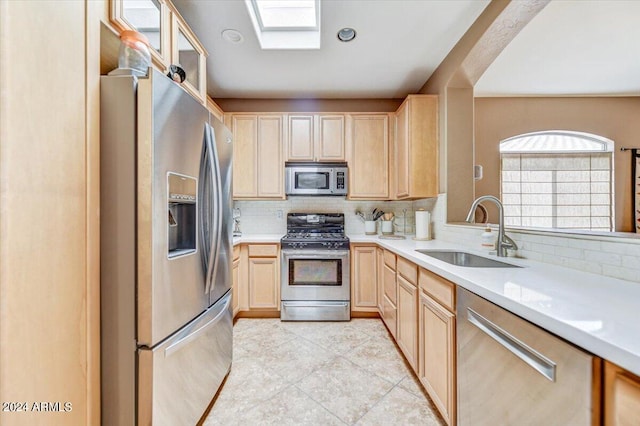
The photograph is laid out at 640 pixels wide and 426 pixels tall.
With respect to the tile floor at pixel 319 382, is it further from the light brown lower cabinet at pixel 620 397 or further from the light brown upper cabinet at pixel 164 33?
the light brown upper cabinet at pixel 164 33

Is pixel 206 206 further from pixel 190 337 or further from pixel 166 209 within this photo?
pixel 190 337

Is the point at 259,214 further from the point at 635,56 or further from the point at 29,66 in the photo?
the point at 635,56

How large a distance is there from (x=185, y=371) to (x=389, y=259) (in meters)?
1.87

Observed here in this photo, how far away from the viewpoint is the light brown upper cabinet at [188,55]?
157cm

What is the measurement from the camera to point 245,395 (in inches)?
65.6

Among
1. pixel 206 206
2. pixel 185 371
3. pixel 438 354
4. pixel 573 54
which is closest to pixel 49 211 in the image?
pixel 206 206

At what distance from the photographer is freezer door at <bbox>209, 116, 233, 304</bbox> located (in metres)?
1.53

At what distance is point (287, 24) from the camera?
214 cm

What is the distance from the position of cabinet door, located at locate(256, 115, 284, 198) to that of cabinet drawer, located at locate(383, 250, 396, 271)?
4.74 ft

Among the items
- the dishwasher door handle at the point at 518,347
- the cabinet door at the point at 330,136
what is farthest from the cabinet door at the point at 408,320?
the cabinet door at the point at 330,136

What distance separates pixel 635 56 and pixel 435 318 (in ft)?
11.9

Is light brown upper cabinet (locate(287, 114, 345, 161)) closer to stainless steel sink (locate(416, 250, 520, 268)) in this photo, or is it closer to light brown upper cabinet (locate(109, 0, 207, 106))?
light brown upper cabinet (locate(109, 0, 207, 106))

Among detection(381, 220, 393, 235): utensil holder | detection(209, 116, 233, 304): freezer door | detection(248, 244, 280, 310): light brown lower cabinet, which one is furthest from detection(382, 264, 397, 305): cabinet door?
detection(209, 116, 233, 304): freezer door

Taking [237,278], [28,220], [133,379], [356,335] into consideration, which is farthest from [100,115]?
[356,335]
